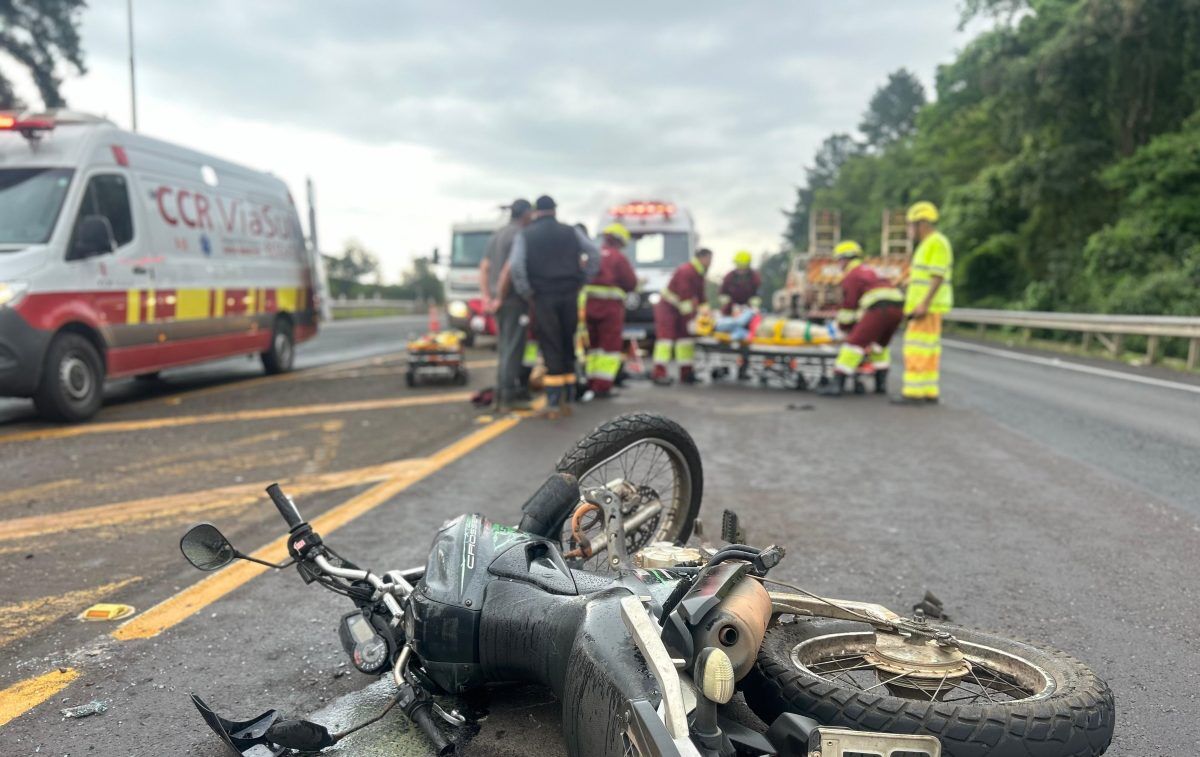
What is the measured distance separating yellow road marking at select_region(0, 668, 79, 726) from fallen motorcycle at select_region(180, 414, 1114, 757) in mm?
748

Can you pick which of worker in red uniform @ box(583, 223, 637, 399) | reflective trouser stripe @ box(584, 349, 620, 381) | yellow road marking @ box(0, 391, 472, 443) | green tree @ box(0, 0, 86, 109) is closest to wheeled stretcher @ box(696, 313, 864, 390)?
worker in red uniform @ box(583, 223, 637, 399)

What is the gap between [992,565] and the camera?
376cm

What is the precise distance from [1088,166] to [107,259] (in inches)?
941

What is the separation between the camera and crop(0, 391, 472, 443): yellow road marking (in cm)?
711

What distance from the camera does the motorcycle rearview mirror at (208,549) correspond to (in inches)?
90.7

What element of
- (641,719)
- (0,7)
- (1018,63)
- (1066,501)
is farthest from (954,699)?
(0,7)

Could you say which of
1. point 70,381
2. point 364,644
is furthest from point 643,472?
point 70,381

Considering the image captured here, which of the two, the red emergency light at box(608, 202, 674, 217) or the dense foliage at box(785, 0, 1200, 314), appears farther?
the dense foliage at box(785, 0, 1200, 314)

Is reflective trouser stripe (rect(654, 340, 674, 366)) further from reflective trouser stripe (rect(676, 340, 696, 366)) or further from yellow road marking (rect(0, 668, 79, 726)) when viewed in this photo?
yellow road marking (rect(0, 668, 79, 726))

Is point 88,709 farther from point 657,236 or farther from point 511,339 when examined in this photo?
point 657,236

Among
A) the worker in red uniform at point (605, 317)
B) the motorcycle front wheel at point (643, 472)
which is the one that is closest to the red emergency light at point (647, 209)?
the worker in red uniform at point (605, 317)

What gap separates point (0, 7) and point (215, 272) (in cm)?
2464

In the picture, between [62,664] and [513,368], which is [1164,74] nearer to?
[513,368]

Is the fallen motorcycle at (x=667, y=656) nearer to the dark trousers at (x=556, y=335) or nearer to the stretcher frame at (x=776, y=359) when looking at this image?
the dark trousers at (x=556, y=335)
